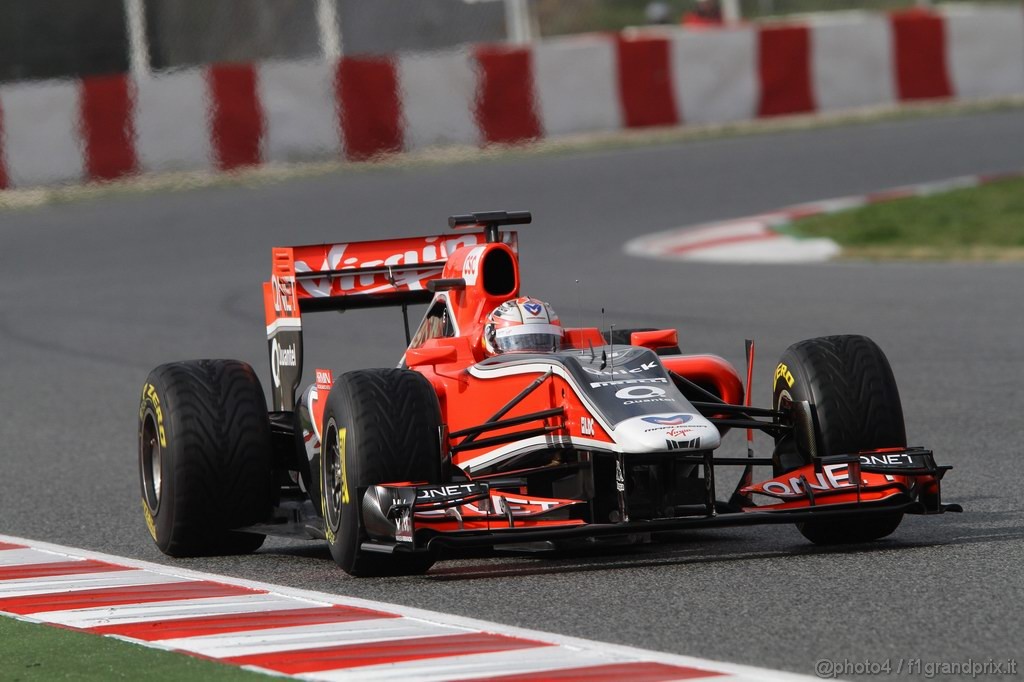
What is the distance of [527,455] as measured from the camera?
6.88 metres

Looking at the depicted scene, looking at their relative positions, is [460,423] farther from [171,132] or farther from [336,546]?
[171,132]

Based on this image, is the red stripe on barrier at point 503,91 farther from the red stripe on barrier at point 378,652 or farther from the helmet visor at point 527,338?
the red stripe on barrier at point 378,652

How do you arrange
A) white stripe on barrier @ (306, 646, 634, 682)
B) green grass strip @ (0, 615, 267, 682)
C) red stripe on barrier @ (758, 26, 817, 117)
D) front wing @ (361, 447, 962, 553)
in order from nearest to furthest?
white stripe on barrier @ (306, 646, 634, 682) → green grass strip @ (0, 615, 267, 682) → front wing @ (361, 447, 962, 553) → red stripe on barrier @ (758, 26, 817, 117)

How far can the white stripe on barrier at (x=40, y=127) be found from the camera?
21.4 m

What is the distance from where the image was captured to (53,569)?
7.05 meters

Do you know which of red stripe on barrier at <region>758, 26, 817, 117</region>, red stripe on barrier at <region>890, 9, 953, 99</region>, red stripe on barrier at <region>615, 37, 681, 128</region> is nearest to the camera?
red stripe on barrier at <region>615, 37, 681, 128</region>

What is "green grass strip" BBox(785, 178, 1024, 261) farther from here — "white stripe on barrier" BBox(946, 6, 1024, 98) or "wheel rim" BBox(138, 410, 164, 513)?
"wheel rim" BBox(138, 410, 164, 513)

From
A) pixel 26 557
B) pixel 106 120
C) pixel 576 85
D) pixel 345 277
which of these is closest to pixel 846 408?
pixel 345 277

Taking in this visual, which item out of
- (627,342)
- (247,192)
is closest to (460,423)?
(627,342)

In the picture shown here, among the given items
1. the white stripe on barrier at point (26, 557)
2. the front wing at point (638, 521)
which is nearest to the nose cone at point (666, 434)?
the front wing at point (638, 521)

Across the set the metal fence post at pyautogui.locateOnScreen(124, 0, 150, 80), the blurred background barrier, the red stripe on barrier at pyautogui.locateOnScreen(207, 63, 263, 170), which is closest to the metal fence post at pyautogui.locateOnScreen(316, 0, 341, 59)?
the blurred background barrier

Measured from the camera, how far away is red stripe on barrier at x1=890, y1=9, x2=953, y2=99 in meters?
25.3

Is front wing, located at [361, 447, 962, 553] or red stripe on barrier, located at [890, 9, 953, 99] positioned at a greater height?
red stripe on barrier, located at [890, 9, 953, 99]

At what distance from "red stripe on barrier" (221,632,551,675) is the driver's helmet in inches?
76.3
